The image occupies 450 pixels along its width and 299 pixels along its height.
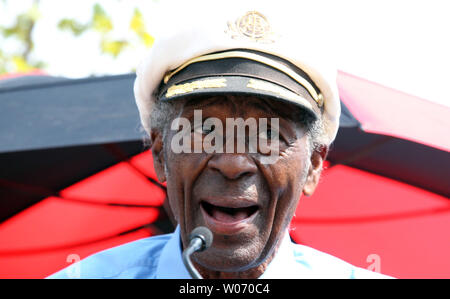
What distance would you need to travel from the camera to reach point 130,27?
40.4 feet

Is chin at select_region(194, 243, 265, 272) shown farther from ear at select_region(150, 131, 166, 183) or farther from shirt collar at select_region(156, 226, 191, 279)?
ear at select_region(150, 131, 166, 183)

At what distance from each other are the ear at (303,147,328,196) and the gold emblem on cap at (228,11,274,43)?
1.62 ft

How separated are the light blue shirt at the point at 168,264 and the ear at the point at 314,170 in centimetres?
20

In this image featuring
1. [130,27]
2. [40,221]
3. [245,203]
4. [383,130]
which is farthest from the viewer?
[130,27]

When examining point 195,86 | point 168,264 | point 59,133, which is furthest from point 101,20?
point 195,86

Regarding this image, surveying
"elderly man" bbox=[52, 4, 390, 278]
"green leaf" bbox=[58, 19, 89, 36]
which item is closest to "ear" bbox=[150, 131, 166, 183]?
"elderly man" bbox=[52, 4, 390, 278]

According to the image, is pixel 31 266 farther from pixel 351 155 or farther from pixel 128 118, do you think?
pixel 351 155

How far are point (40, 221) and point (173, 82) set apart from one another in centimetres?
209

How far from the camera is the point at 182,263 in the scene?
6.88ft

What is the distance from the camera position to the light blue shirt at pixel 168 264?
2125mm

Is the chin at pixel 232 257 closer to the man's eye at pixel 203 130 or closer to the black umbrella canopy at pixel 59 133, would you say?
the man's eye at pixel 203 130

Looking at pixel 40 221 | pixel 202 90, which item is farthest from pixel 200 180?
pixel 40 221

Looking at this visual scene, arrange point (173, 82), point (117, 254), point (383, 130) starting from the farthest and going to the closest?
point (383, 130)
point (117, 254)
point (173, 82)

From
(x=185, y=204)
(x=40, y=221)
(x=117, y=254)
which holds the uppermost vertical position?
(x=185, y=204)
